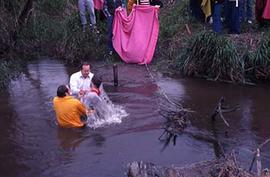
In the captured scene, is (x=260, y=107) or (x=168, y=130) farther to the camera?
(x=260, y=107)

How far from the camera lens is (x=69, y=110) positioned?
10.0 metres

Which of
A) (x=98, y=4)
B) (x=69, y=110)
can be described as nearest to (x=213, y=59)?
(x=98, y=4)

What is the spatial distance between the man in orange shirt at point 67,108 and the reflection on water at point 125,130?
0.19 m

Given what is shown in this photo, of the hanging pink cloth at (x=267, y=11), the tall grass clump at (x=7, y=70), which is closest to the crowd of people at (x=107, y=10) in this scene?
the tall grass clump at (x=7, y=70)

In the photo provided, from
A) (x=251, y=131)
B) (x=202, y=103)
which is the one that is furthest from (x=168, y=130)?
(x=202, y=103)

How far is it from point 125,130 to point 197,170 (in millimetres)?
3067

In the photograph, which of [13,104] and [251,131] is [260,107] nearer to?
[251,131]

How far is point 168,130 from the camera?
9703 millimetres

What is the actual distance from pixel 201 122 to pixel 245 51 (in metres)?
3.76

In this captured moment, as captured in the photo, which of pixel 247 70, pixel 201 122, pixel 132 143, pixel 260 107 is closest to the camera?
pixel 132 143

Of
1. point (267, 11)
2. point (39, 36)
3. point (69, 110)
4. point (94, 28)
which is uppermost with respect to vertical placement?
point (267, 11)

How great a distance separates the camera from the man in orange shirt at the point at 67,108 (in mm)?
10000

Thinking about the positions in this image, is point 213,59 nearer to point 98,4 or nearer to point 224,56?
point 224,56

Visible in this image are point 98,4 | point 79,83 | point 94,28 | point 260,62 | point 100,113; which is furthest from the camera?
point 98,4
